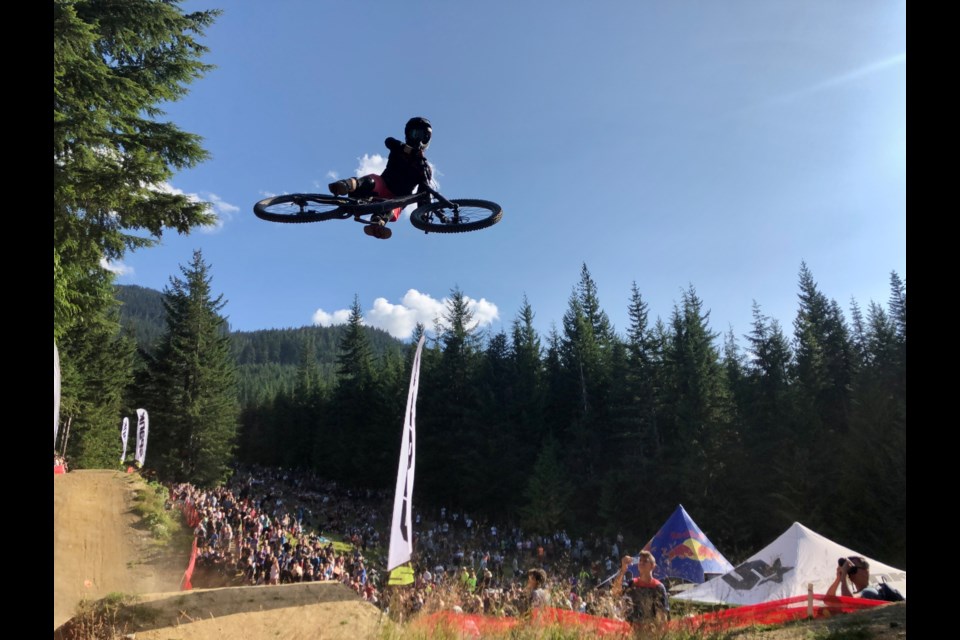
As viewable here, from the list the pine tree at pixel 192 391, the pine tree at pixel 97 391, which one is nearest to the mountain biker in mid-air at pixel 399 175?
the pine tree at pixel 97 391

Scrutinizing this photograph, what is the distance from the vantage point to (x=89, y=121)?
1027 cm

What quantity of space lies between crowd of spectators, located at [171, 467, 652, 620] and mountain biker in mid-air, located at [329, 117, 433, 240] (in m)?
4.33

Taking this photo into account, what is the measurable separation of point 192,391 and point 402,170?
3799 centimetres

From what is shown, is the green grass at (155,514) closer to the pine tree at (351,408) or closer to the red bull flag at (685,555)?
the red bull flag at (685,555)

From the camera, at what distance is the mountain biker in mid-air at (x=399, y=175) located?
21.9ft

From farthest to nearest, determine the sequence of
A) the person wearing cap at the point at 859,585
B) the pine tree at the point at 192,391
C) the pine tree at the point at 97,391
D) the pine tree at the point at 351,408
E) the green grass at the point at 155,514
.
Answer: the pine tree at the point at 351,408 → the pine tree at the point at 192,391 → the pine tree at the point at 97,391 → the green grass at the point at 155,514 → the person wearing cap at the point at 859,585

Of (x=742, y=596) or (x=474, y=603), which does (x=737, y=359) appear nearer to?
(x=742, y=596)

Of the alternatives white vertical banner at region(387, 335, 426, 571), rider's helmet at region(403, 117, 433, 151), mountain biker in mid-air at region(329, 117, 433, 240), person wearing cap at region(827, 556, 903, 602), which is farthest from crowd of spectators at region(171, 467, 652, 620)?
rider's helmet at region(403, 117, 433, 151)

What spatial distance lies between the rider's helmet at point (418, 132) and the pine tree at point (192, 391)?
123ft

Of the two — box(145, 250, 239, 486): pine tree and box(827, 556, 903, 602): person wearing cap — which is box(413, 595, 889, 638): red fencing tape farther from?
box(145, 250, 239, 486): pine tree

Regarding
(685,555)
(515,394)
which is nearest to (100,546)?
(685,555)

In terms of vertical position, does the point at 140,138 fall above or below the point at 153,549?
above
